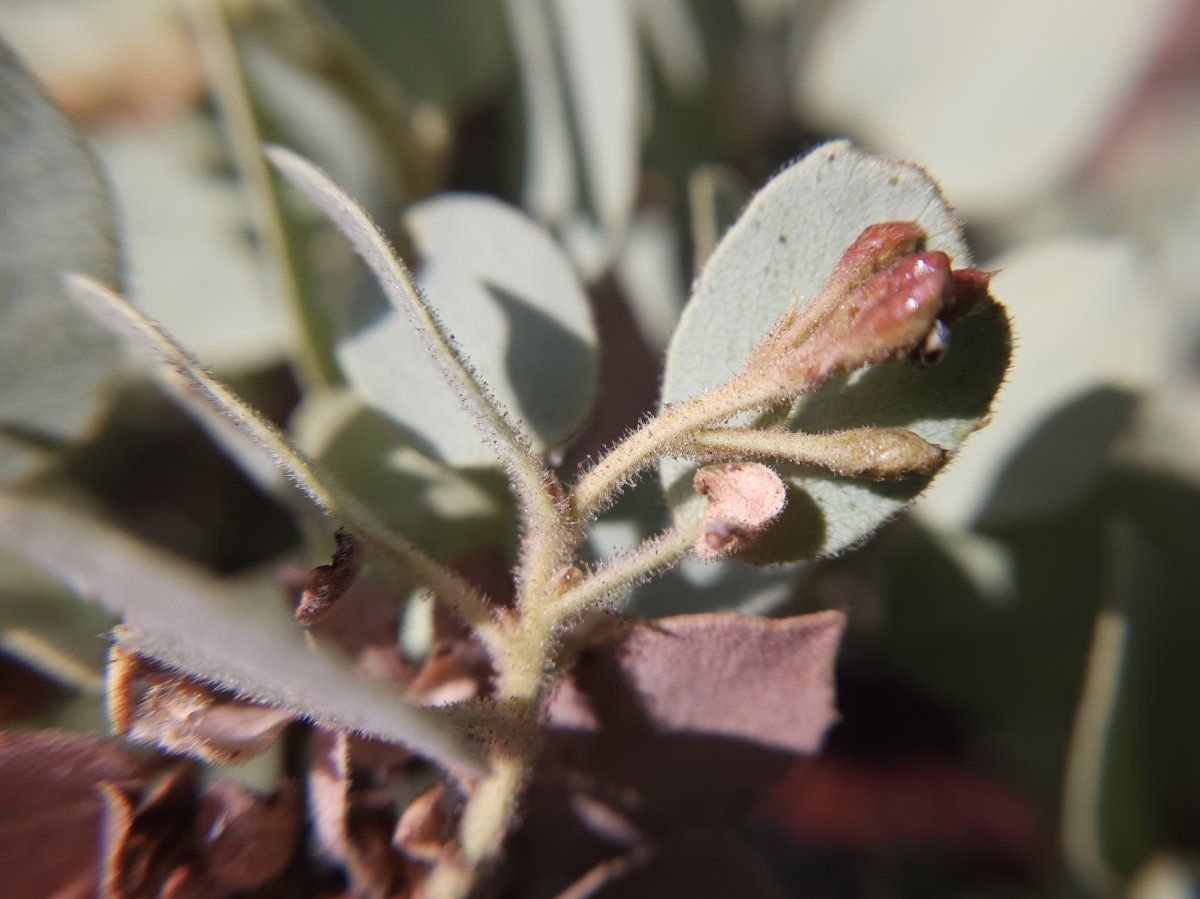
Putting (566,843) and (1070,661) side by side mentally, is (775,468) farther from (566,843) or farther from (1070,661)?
(1070,661)

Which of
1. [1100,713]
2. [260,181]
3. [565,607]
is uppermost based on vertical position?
[260,181]

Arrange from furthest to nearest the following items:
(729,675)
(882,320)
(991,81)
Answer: (991,81) → (729,675) → (882,320)

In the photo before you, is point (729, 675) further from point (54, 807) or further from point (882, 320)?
point (54, 807)

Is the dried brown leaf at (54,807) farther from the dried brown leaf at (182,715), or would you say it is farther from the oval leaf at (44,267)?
the oval leaf at (44,267)

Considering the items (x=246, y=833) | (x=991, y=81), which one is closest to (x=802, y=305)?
(x=246, y=833)

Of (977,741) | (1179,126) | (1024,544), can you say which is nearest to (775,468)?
(1024,544)

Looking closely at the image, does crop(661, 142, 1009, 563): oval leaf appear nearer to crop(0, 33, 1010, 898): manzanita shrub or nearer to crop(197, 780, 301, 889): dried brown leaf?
crop(0, 33, 1010, 898): manzanita shrub
